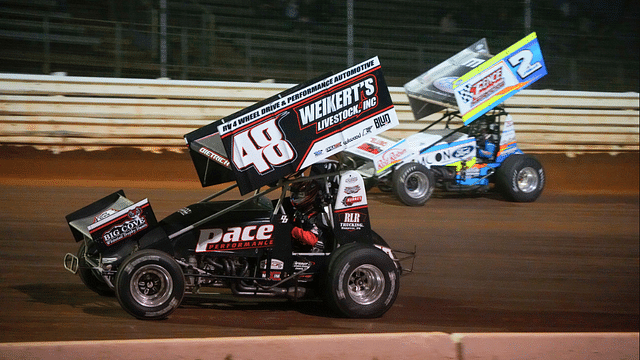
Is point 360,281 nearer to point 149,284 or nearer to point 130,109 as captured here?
point 149,284

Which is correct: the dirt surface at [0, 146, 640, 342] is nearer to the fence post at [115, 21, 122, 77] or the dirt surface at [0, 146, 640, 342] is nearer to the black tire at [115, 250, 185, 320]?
the black tire at [115, 250, 185, 320]

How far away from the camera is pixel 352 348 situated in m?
4.07

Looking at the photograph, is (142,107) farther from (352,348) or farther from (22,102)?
(352,348)

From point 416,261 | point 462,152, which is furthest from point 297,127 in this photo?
point 462,152

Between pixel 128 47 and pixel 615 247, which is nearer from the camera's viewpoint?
pixel 615 247

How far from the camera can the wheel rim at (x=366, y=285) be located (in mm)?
5332

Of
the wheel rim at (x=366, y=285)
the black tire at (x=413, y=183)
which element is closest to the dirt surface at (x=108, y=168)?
the black tire at (x=413, y=183)

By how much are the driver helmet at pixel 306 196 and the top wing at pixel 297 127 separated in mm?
439

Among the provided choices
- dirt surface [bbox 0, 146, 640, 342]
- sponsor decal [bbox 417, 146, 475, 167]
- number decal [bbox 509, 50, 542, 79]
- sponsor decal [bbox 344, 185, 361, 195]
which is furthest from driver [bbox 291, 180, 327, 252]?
number decal [bbox 509, 50, 542, 79]

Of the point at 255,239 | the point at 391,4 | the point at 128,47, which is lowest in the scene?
the point at 255,239

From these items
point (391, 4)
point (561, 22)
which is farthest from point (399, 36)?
point (561, 22)

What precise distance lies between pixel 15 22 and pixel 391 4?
21.9ft

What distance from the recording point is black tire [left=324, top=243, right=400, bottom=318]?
5.20 m

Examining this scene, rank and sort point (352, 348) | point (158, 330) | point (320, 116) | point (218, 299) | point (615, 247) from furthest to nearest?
point (615, 247) → point (218, 299) → point (320, 116) → point (158, 330) → point (352, 348)
